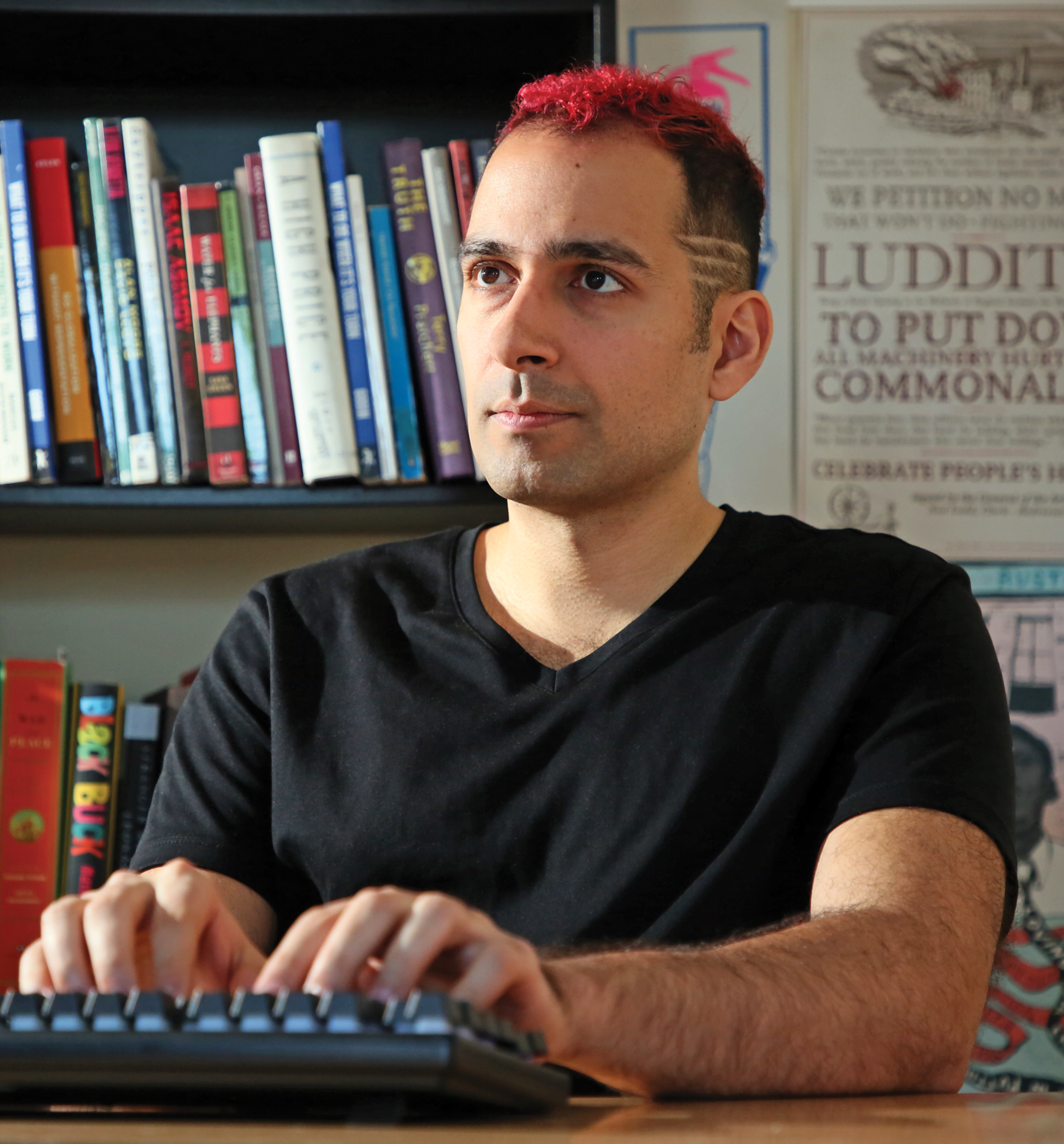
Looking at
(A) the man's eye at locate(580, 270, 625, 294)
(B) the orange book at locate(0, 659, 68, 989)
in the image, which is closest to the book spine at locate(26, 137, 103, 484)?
(B) the orange book at locate(0, 659, 68, 989)

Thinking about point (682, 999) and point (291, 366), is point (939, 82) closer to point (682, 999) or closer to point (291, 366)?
point (291, 366)

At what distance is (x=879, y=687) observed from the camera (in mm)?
1027

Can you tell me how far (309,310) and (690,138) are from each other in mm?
453

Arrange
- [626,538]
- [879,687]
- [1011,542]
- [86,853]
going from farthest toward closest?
[1011,542] → [86,853] → [626,538] → [879,687]

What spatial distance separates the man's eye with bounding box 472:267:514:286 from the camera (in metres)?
1.18

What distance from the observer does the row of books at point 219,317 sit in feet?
4.52

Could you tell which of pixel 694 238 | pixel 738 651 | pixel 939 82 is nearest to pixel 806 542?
pixel 738 651

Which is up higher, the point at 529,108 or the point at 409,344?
the point at 529,108

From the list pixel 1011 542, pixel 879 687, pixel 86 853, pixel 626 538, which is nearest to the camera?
pixel 879 687

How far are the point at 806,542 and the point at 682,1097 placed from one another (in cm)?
61

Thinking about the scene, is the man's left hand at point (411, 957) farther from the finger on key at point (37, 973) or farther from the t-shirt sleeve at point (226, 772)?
the t-shirt sleeve at point (226, 772)

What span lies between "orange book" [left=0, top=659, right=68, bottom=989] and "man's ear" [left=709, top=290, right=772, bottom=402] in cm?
79

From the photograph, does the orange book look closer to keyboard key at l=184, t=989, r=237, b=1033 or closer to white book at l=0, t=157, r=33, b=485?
white book at l=0, t=157, r=33, b=485

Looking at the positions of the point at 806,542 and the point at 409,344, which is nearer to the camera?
the point at 806,542
